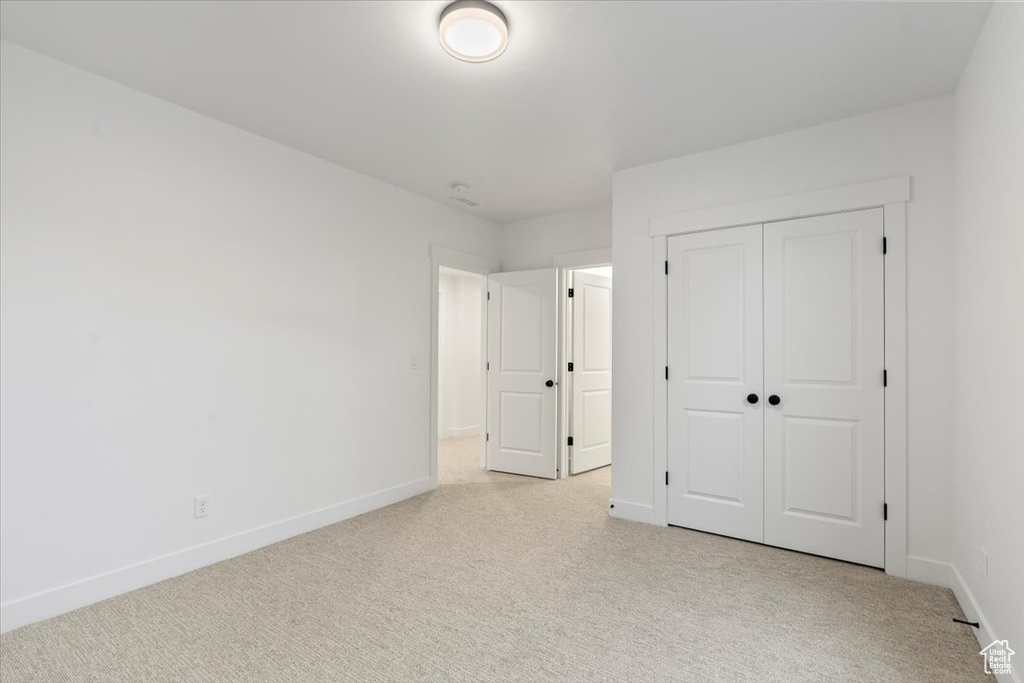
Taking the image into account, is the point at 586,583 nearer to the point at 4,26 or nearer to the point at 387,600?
the point at 387,600

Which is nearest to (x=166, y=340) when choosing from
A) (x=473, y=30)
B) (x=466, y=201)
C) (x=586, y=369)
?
(x=473, y=30)

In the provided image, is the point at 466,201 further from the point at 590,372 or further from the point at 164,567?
the point at 164,567

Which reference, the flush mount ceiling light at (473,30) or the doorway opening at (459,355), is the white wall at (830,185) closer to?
the flush mount ceiling light at (473,30)

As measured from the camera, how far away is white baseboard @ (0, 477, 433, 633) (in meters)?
2.29

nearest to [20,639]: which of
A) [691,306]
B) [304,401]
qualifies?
[304,401]

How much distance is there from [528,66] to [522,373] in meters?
3.12

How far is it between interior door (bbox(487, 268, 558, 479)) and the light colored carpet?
1684 millimetres

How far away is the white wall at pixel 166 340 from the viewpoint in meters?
2.33

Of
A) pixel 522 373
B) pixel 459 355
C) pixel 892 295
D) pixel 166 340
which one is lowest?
pixel 522 373

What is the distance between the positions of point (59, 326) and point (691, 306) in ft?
11.6

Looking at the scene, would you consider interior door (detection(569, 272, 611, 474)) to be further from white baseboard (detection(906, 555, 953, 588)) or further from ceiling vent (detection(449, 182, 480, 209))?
white baseboard (detection(906, 555, 953, 588))

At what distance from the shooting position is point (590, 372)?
207 inches

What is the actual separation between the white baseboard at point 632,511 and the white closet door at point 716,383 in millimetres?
160

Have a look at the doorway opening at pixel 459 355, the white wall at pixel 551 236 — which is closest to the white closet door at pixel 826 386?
the white wall at pixel 551 236
